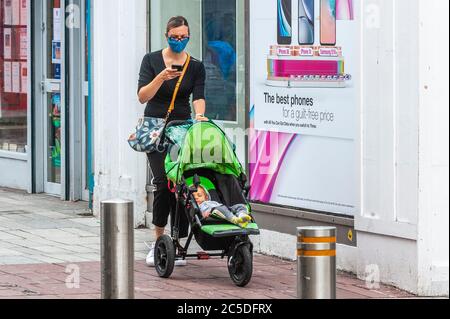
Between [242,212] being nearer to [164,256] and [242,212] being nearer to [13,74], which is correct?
[164,256]

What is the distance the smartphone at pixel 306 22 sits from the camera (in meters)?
10.4

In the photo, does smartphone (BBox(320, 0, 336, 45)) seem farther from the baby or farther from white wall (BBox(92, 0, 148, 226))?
white wall (BBox(92, 0, 148, 226))

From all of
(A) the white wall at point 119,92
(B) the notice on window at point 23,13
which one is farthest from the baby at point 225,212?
(B) the notice on window at point 23,13

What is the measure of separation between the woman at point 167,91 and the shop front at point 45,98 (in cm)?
416

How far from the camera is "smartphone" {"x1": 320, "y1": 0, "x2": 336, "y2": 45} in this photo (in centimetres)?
1009

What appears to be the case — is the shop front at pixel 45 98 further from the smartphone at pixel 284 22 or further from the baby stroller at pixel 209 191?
the baby stroller at pixel 209 191

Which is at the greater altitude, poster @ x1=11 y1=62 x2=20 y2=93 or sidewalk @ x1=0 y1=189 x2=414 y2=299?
poster @ x1=11 y1=62 x2=20 y2=93

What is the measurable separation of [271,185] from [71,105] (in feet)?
14.3

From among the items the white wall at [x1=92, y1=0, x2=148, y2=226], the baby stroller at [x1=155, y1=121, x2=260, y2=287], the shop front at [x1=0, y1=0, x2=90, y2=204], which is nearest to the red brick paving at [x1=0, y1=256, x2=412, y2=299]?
the baby stroller at [x1=155, y1=121, x2=260, y2=287]

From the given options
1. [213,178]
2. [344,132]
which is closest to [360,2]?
[344,132]

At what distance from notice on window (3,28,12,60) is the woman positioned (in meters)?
6.59

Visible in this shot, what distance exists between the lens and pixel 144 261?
10.6 meters

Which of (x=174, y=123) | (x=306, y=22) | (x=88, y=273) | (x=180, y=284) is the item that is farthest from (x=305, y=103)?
(x=88, y=273)
